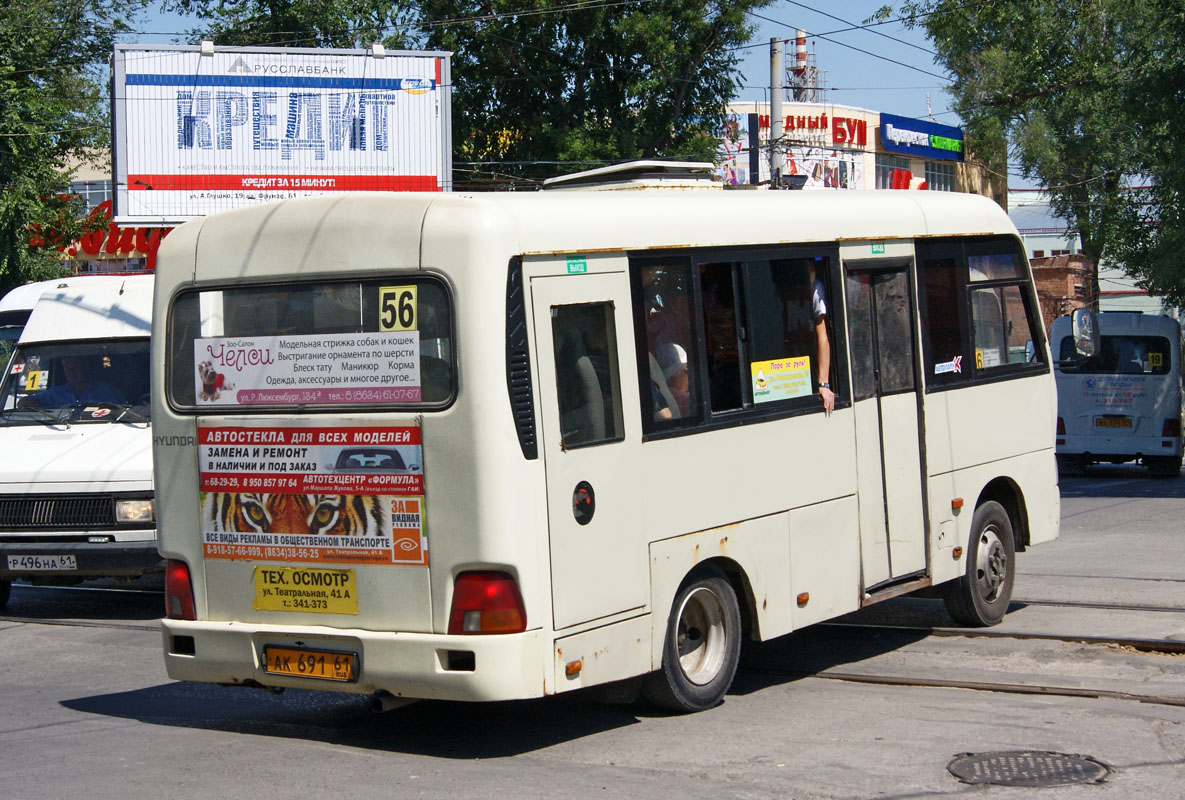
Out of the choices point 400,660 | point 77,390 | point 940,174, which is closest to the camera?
point 400,660

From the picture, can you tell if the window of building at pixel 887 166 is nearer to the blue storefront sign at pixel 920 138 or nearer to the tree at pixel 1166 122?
the blue storefront sign at pixel 920 138

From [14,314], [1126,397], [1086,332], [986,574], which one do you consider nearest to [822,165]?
[1126,397]

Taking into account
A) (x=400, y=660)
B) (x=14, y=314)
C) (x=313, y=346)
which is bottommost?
(x=400, y=660)

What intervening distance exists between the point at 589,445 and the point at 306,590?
59.1 inches

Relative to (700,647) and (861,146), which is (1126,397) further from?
(861,146)

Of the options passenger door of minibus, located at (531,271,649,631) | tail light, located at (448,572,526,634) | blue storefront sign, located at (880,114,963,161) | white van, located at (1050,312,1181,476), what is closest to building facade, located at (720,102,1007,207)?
blue storefront sign, located at (880,114,963,161)

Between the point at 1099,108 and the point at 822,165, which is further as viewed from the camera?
the point at 822,165

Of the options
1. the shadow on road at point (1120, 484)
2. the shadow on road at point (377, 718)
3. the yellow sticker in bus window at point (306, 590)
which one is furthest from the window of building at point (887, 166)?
the yellow sticker in bus window at point (306, 590)

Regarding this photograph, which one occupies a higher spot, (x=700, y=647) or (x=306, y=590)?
(x=306, y=590)

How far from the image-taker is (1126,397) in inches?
910

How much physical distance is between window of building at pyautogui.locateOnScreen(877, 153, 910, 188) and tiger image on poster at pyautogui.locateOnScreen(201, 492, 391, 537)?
167 feet

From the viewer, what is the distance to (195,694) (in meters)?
8.20

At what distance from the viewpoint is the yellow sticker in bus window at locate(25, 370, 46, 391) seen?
1184 centimetres

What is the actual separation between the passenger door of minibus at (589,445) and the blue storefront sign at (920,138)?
163 feet
